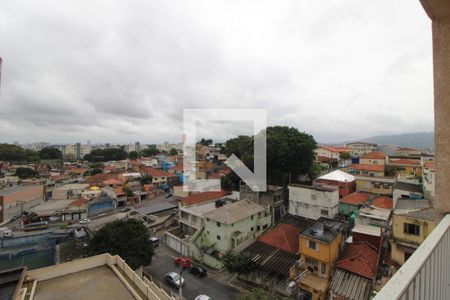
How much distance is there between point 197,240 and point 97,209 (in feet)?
39.4

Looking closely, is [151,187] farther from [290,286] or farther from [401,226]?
[401,226]

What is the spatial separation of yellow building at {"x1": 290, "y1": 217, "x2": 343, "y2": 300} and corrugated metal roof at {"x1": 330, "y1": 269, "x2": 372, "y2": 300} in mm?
460

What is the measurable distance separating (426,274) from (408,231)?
8702 mm

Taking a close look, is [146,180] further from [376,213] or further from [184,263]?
[376,213]

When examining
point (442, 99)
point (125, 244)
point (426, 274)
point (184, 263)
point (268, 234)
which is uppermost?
point (442, 99)

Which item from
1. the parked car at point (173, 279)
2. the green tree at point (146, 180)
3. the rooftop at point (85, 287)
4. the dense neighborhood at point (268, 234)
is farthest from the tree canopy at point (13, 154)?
the rooftop at point (85, 287)

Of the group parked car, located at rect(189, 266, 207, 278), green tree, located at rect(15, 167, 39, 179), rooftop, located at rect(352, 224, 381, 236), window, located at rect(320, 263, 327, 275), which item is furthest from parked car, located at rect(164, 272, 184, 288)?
green tree, located at rect(15, 167, 39, 179)

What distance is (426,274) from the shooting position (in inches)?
46.8

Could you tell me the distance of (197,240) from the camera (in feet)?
39.2

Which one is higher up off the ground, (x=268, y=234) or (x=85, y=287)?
(x=85, y=287)

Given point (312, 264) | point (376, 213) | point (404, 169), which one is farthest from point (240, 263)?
point (404, 169)

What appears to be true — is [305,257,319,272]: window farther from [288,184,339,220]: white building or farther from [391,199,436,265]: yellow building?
[288,184,339,220]: white building

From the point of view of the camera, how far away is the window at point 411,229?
7531 mm

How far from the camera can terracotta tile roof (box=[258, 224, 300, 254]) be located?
32.2ft
